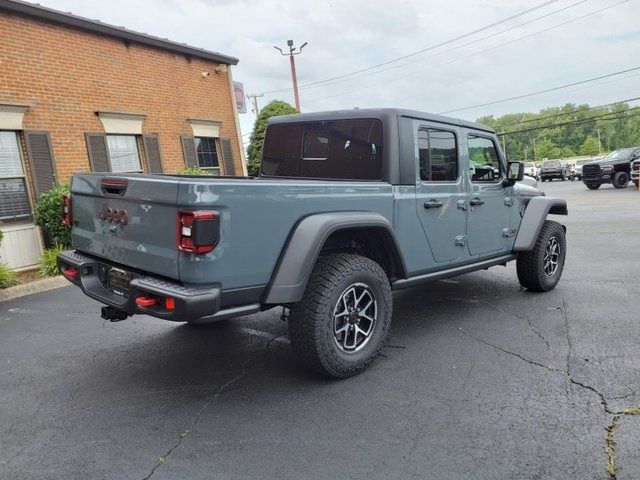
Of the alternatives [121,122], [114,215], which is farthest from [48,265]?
[114,215]

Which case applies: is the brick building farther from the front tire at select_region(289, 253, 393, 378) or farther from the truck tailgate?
the front tire at select_region(289, 253, 393, 378)

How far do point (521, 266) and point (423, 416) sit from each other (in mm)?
3084

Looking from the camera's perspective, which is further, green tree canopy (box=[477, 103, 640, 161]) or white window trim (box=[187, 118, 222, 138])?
green tree canopy (box=[477, 103, 640, 161])

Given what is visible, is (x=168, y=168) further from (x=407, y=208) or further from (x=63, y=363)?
(x=407, y=208)

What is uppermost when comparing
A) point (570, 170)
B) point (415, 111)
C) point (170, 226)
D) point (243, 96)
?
point (243, 96)

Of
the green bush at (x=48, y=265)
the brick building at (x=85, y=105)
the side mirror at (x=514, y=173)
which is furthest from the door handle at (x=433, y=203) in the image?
the brick building at (x=85, y=105)

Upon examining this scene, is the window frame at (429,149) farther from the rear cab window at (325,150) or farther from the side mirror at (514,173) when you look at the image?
the side mirror at (514,173)

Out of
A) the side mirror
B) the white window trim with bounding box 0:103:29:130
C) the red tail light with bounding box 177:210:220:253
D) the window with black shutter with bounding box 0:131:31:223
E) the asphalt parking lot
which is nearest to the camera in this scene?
the asphalt parking lot

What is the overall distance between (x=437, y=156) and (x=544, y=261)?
2164 millimetres

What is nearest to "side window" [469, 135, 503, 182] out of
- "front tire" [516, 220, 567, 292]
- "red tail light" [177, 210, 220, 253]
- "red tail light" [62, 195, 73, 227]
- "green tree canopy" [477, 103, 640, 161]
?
"front tire" [516, 220, 567, 292]

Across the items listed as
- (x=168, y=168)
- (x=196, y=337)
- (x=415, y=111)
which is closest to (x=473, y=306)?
(x=415, y=111)

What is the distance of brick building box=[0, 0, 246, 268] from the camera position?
7816 mm

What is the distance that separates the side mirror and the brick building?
7207 millimetres

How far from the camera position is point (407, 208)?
3.83 m
